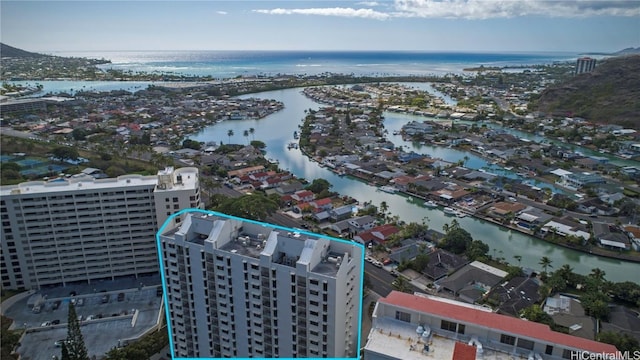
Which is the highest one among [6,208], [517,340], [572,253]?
[517,340]

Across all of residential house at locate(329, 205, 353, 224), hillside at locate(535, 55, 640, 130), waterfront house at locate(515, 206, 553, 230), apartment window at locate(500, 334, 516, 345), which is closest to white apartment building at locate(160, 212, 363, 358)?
apartment window at locate(500, 334, 516, 345)

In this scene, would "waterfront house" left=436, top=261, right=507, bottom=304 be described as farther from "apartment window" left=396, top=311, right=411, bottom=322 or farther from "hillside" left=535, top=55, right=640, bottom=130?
"hillside" left=535, top=55, right=640, bottom=130

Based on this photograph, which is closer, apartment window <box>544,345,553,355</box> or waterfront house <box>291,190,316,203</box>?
apartment window <box>544,345,553,355</box>

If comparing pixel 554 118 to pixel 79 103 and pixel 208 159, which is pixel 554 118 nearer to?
pixel 208 159

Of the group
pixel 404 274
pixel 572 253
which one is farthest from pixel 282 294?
pixel 572 253

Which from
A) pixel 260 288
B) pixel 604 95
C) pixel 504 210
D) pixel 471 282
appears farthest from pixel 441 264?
pixel 604 95

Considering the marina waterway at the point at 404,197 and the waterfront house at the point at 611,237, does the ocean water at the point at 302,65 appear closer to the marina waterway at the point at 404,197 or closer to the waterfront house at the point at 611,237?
the marina waterway at the point at 404,197
